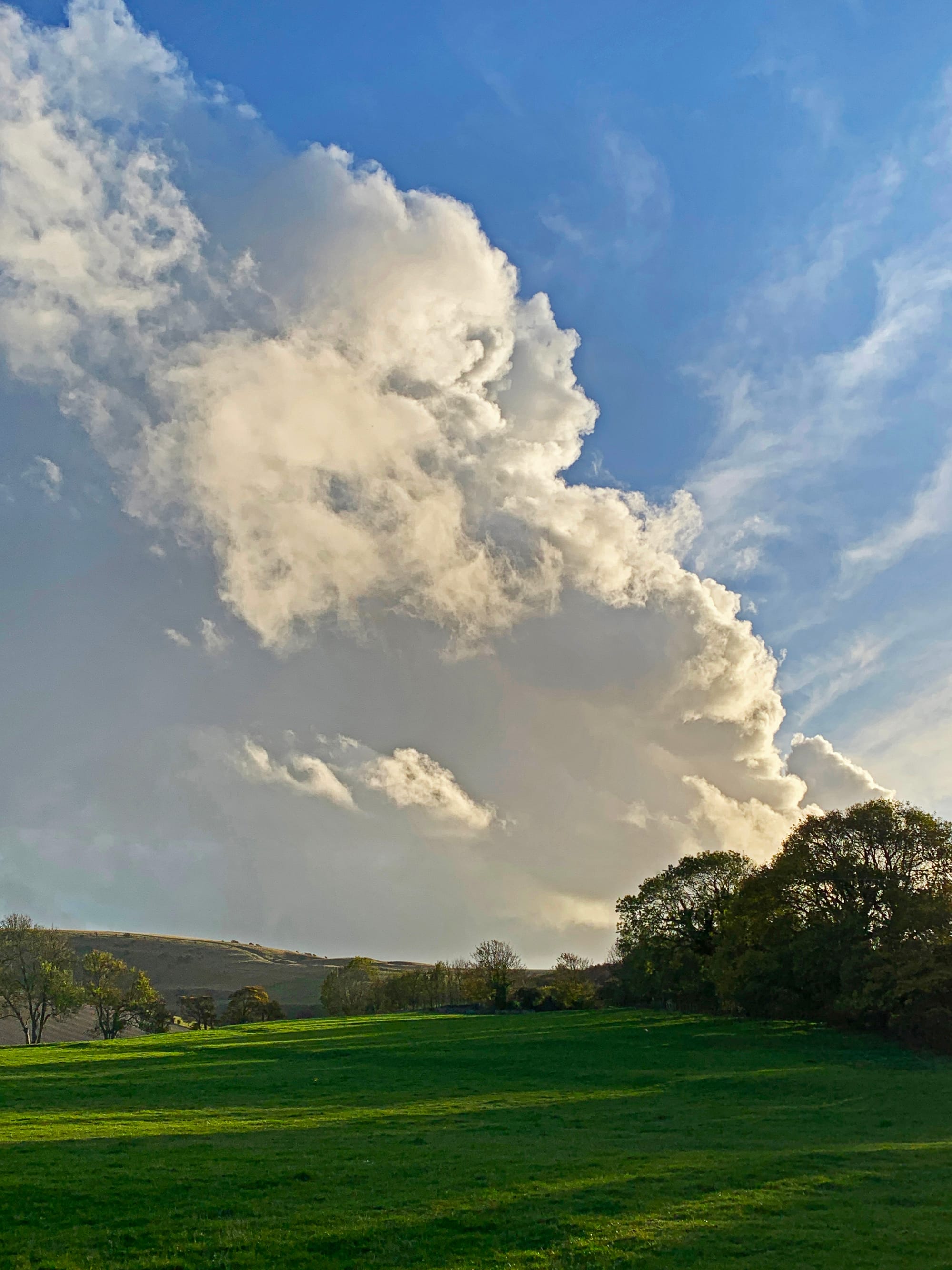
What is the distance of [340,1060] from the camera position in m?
59.4

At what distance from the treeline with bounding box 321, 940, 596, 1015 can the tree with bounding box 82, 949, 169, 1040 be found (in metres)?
36.0

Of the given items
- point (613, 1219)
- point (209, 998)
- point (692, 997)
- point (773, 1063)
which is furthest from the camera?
point (209, 998)

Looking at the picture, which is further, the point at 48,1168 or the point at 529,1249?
the point at 48,1168

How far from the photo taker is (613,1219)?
19.7m

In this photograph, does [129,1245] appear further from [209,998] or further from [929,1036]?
[209,998]

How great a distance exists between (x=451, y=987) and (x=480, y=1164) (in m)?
138

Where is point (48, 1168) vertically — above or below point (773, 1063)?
above

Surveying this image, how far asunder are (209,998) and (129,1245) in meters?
134

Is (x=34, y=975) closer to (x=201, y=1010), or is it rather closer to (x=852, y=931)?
(x=201, y=1010)

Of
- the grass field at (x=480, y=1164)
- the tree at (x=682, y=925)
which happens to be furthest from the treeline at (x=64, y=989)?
the tree at (x=682, y=925)

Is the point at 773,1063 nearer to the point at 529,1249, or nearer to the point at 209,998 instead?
the point at 529,1249

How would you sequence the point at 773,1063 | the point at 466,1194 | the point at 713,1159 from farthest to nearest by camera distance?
1. the point at 773,1063
2. the point at 713,1159
3. the point at 466,1194

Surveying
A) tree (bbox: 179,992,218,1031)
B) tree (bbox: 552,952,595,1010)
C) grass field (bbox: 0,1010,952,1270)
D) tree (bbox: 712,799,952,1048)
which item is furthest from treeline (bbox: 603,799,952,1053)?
Answer: tree (bbox: 179,992,218,1031)

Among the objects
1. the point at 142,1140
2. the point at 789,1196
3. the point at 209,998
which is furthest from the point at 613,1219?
the point at 209,998
